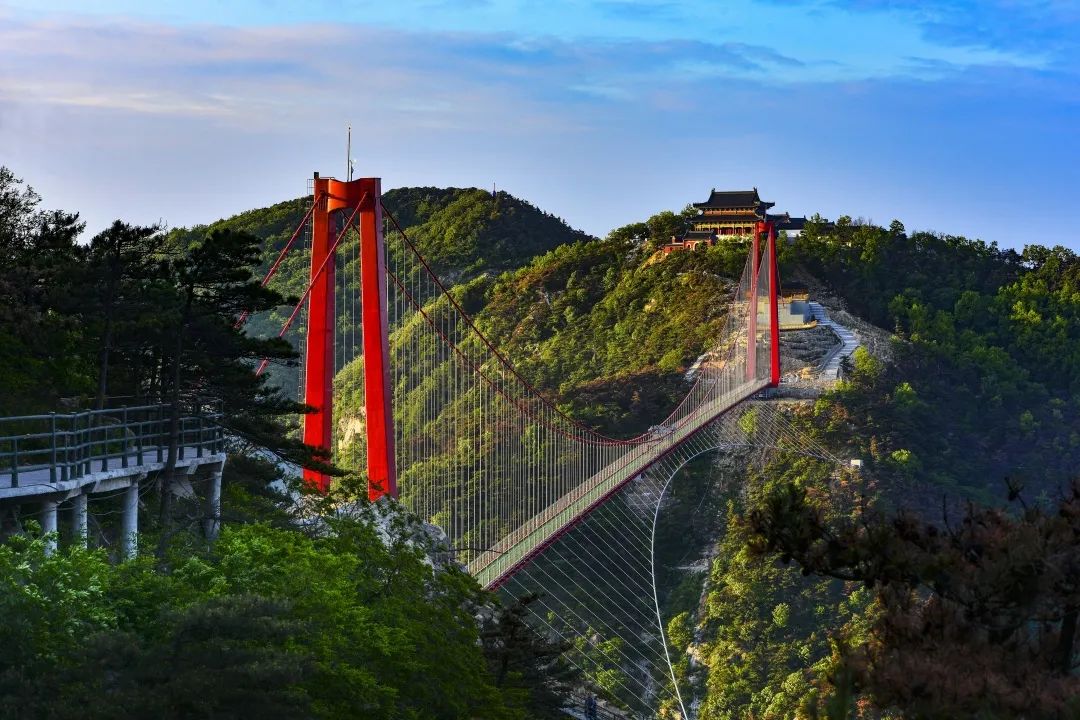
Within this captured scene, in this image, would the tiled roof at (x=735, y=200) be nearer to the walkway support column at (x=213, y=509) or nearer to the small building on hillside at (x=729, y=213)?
the small building on hillside at (x=729, y=213)

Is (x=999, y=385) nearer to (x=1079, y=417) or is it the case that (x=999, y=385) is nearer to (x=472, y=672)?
(x=1079, y=417)

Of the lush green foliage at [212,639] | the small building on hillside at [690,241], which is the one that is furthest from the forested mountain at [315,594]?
the small building on hillside at [690,241]

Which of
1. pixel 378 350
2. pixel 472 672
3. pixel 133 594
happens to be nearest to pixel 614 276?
pixel 378 350

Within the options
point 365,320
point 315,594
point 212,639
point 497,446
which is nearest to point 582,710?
point 365,320

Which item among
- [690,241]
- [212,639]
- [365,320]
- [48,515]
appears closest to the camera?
[212,639]

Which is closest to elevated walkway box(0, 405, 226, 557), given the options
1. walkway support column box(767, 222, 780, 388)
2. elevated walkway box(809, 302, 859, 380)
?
walkway support column box(767, 222, 780, 388)

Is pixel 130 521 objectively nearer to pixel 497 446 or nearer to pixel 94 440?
pixel 94 440
